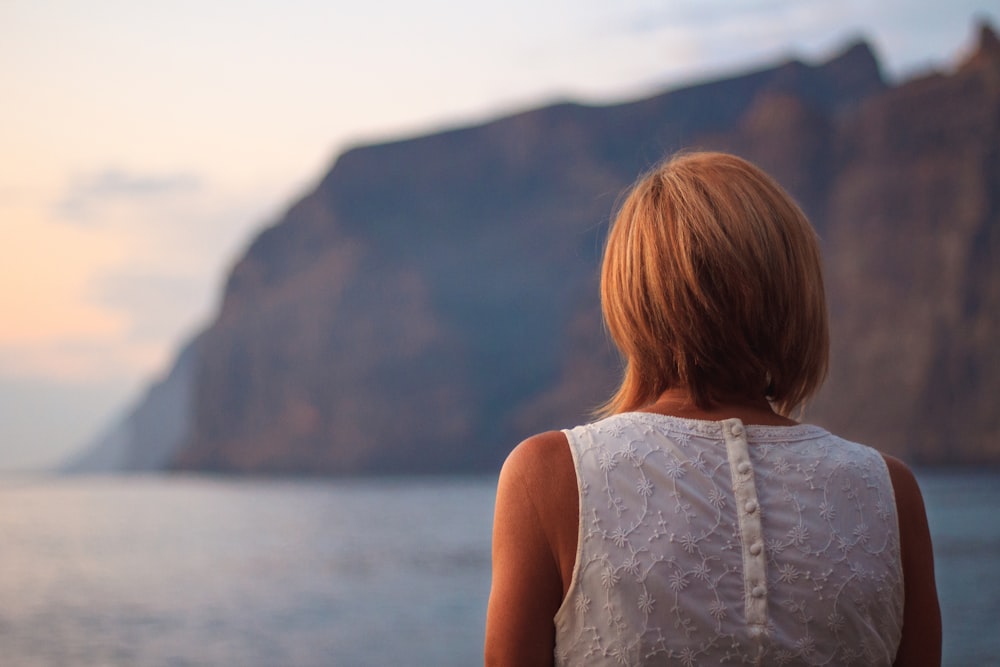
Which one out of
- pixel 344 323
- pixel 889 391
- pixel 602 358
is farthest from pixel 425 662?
pixel 344 323

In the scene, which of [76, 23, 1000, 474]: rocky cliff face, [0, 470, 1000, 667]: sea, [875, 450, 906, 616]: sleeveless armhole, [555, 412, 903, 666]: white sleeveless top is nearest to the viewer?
[555, 412, 903, 666]: white sleeveless top

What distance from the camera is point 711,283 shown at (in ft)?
4.37

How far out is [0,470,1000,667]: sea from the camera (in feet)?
75.9

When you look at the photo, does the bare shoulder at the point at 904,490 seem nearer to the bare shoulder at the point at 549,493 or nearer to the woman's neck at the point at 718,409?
the woman's neck at the point at 718,409

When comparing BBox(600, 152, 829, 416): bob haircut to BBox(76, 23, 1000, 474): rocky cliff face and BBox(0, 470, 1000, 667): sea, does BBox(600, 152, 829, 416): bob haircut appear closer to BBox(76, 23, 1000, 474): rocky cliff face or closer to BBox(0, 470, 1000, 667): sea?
BBox(0, 470, 1000, 667): sea

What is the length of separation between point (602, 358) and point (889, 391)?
2240 centimetres

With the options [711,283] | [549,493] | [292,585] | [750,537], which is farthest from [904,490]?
[292,585]

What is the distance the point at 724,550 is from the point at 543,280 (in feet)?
366

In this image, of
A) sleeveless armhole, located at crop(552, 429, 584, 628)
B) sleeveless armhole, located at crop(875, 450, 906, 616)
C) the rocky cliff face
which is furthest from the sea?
sleeveless armhole, located at crop(552, 429, 584, 628)

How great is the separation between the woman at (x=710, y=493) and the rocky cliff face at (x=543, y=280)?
66200mm

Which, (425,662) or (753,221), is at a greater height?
(753,221)

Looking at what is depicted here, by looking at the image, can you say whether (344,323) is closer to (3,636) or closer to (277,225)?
(277,225)

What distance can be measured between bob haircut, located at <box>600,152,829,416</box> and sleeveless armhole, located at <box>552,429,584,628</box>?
0.17m

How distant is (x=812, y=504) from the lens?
1.32 meters
